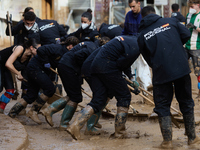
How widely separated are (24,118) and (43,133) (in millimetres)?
1171

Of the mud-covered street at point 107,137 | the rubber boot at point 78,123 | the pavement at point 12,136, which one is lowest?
the mud-covered street at point 107,137

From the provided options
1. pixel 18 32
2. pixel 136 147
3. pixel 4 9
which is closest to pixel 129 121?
pixel 136 147

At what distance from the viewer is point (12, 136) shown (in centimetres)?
431

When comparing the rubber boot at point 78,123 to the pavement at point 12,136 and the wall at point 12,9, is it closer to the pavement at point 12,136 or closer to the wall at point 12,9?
the pavement at point 12,136

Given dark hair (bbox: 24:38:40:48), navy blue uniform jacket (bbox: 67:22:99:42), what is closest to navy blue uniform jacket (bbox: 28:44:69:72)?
→ dark hair (bbox: 24:38:40:48)

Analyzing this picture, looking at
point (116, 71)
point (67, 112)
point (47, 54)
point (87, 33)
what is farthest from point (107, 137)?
point (87, 33)

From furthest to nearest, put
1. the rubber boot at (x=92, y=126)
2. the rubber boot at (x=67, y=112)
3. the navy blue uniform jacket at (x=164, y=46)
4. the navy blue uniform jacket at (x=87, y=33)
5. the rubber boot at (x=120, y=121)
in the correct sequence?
the navy blue uniform jacket at (x=87, y=33) → the rubber boot at (x=67, y=112) → the rubber boot at (x=92, y=126) → the rubber boot at (x=120, y=121) → the navy blue uniform jacket at (x=164, y=46)

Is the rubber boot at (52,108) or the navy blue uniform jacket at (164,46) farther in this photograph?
the rubber boot at (52,108)

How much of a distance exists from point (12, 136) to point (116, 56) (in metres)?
1.65

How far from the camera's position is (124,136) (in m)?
4.66

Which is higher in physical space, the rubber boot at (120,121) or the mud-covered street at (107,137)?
the rubber boot at (120,121)

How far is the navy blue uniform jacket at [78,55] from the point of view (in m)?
5.04

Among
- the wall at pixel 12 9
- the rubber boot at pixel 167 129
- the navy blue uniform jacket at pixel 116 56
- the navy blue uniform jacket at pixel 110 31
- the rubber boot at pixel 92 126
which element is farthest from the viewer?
the wall at pixel 12 9

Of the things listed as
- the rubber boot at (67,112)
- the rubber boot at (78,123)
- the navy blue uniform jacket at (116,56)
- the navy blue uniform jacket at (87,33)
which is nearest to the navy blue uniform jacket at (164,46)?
the navy blue uniform jacket at (116,56)
